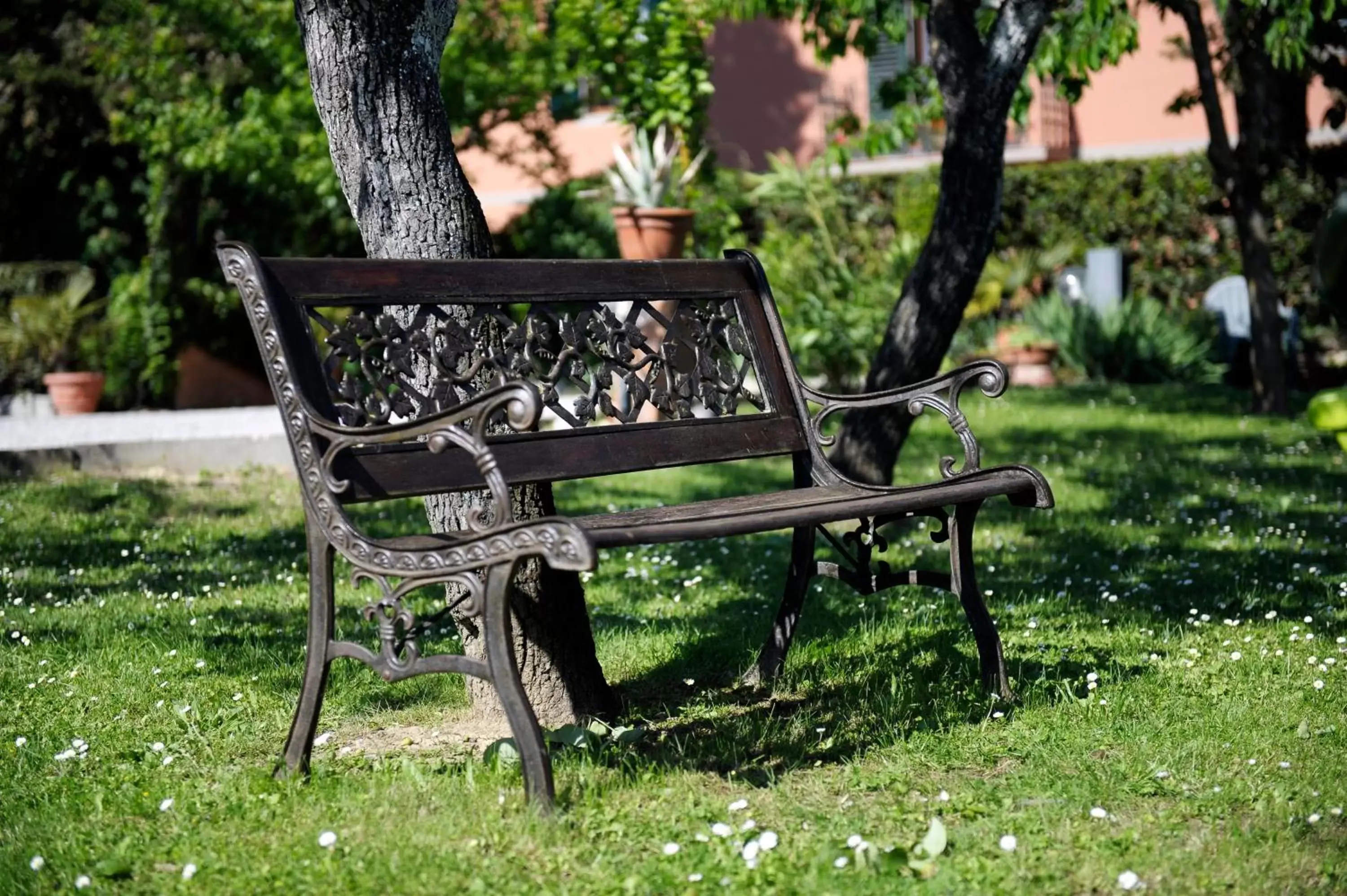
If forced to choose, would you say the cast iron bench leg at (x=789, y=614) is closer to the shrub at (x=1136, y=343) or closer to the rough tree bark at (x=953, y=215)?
the rough tree bark at (x=953, y=215)

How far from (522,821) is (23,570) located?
11.7ft

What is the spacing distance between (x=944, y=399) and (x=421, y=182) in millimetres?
1617

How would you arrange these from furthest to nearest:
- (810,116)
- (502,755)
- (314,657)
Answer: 1. (810,116)
2. (502,755)
3. (314,657)

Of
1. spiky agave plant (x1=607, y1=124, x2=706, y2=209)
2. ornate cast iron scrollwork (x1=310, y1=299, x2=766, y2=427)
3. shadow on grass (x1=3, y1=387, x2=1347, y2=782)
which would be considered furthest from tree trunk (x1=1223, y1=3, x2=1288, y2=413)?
Answer: ornate cast iron scrollwork (x1=310, y1=299, x2=766, y2=427)

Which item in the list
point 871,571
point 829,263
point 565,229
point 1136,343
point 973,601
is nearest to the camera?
point 973,601

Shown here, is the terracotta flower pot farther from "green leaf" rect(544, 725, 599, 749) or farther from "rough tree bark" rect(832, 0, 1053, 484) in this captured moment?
"green leaf" rect(544, 725, 599, 749)

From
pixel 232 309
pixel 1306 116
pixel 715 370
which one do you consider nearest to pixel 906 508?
pixel 715 370

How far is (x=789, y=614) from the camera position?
4227 millimetres

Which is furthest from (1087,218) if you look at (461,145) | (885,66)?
(461,145)

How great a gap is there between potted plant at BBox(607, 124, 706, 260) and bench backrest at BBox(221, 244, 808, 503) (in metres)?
4.90

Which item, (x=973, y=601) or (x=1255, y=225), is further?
(x=1255, y=225)

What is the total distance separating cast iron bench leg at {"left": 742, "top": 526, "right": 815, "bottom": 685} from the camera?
419cm

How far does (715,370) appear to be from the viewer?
164 inches

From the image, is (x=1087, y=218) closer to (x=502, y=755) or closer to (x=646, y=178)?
(x=646, y=178)
